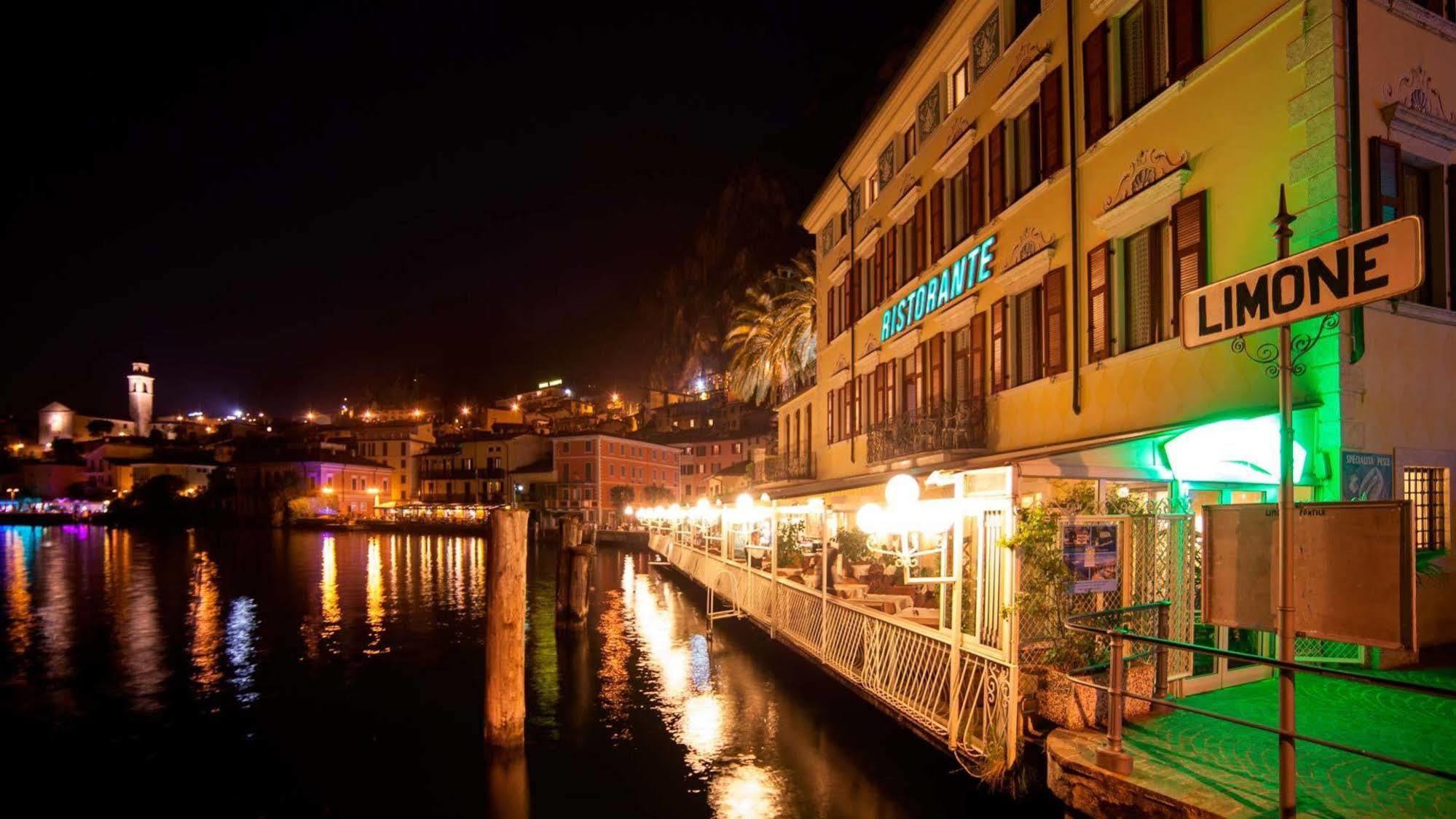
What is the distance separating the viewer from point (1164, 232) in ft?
43.9

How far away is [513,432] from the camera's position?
344ft

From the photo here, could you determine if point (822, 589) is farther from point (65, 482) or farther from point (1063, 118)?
point (65, 482)

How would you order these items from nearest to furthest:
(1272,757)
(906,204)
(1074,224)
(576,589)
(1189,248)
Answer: (1272,757), (1189,248), (1074,224), (906,204), (576,589)

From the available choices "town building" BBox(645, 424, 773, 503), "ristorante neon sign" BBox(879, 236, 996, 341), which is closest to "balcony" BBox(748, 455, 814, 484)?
"ristorante neon sign" BBox(879, 236, 996, 341)

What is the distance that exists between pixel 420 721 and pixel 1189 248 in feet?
51.1

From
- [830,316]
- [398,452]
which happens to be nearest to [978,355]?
[830,316]

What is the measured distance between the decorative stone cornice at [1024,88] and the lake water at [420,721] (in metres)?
12.5

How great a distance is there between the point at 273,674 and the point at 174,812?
9283 millimetres

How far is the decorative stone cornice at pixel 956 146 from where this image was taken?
776 inches

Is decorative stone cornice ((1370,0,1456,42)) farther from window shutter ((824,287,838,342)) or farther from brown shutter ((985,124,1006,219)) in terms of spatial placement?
window shutter ((824,287,838,342))

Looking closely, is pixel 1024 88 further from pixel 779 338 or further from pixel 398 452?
pixel 398 452

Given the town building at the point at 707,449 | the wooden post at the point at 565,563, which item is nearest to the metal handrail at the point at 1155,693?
the wooden post at the point at 565,563

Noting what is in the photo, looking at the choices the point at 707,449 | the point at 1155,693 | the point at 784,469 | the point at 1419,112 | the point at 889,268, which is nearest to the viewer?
the point at 1155,693

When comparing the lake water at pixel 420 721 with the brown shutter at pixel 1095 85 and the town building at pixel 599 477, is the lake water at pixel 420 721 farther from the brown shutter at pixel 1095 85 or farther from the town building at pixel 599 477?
the town building at pixel 599 477
